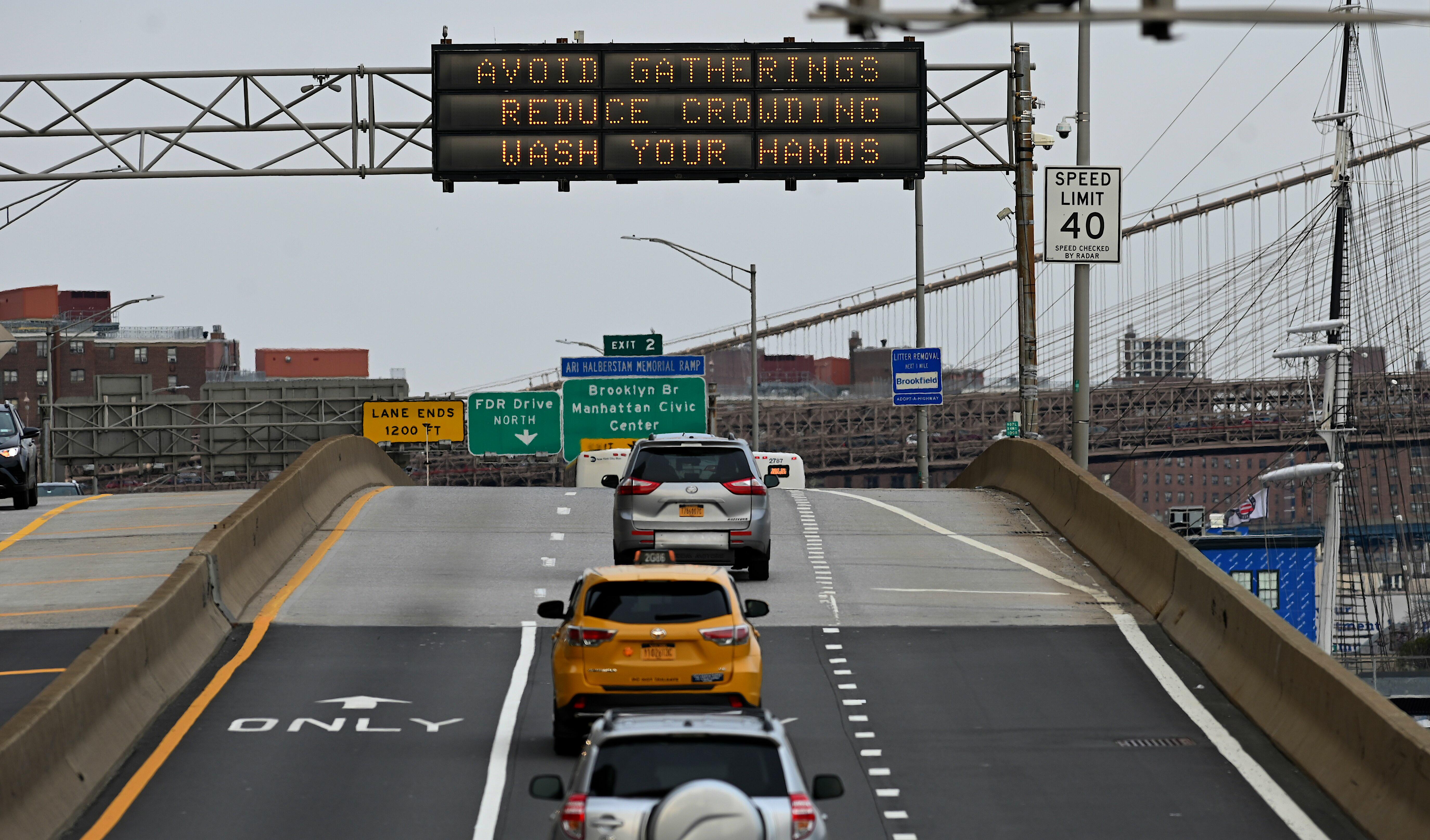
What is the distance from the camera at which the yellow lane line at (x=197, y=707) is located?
1150 cm

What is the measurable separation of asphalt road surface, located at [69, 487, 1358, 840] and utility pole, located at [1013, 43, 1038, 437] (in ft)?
24.0

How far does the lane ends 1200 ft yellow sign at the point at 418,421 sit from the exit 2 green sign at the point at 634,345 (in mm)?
5503

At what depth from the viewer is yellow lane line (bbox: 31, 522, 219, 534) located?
84.3 feet

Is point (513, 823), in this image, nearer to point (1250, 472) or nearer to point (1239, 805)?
point (1239, 805)

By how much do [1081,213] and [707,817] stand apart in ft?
60.7

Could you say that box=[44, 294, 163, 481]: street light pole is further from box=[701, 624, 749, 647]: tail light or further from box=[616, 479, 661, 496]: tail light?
box=[701, 624, 749, 647]: tail light

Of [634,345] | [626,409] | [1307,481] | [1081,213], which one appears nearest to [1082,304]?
[1081,213]

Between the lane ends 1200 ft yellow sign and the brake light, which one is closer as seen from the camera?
the brake light

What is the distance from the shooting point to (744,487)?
20203 mm

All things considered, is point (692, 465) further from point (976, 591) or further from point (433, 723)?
point (433, 723)

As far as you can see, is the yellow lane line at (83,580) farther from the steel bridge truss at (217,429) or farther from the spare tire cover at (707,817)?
the steel bridge truss at (217,429)

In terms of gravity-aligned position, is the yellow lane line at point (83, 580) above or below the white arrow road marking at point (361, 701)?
above

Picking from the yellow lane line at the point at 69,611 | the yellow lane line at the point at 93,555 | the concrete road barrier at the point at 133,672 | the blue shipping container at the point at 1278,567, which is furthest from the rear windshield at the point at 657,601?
the blue shipping container at the point at 1278,567

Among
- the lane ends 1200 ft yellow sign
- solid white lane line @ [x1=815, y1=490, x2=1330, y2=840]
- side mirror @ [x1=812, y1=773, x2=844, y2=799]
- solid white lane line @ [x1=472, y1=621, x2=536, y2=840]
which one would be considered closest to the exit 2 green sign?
the lane ends 1200 ft yellow sign
